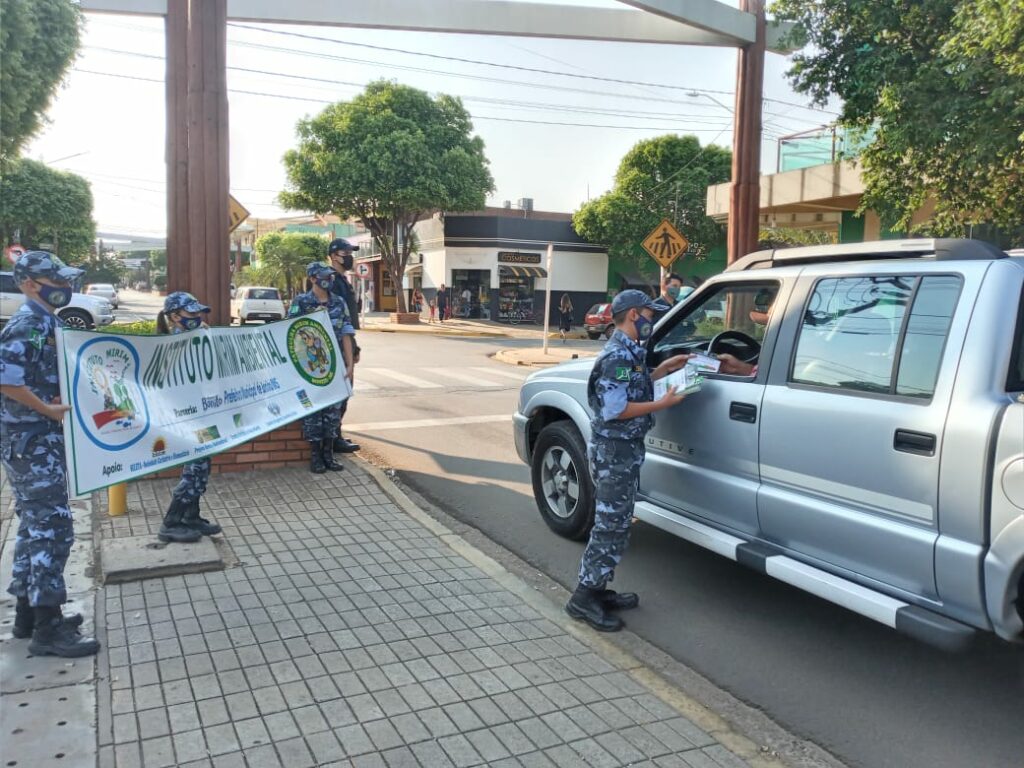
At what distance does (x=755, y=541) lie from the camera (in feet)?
13.1

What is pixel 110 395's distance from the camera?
164 inches

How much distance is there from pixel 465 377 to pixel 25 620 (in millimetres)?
11973

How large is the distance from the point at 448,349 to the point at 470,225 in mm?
16600

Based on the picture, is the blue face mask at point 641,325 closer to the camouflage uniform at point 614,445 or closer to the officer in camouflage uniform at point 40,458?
the camouflage uniform at point 614,445

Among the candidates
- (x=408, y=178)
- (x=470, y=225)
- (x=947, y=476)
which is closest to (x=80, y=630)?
(x=947, y=476)

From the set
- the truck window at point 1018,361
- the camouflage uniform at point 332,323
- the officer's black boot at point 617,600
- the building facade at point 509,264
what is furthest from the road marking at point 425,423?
the building facade at point 509,264

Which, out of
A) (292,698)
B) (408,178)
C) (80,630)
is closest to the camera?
(292,698)

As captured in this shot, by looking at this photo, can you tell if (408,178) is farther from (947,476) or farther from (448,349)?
(947,476)

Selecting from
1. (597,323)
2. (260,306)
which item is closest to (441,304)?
(260,306)

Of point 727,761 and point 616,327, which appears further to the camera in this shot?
point 616,327

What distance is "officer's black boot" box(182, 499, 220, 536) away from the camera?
5.12 m

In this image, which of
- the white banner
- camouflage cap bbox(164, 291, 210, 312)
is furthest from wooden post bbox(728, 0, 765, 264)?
camouflage cap bbox(164, 291, 210, 312)

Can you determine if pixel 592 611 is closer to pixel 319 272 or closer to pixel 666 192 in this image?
pixel 319 272

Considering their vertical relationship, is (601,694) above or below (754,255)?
below
